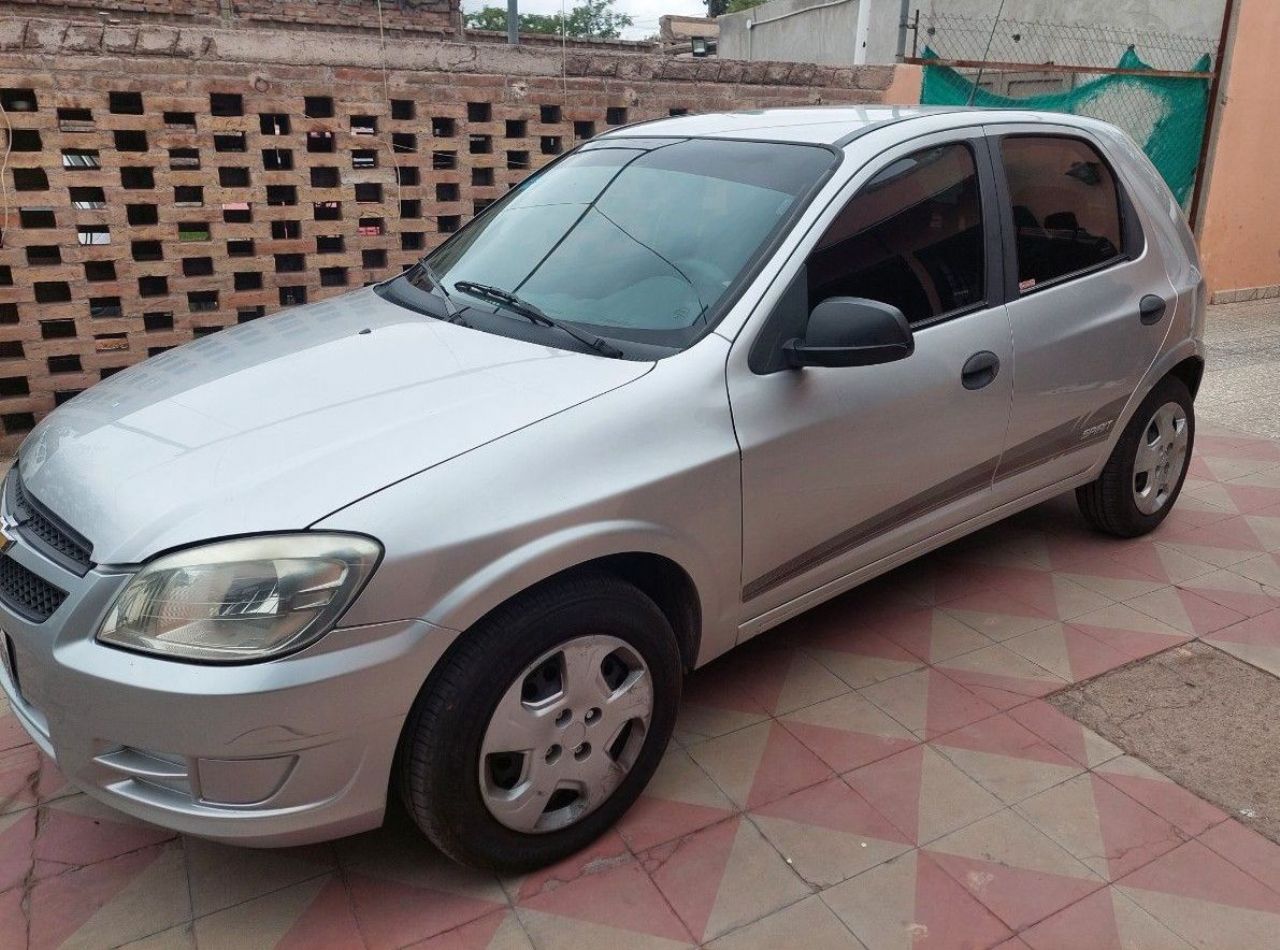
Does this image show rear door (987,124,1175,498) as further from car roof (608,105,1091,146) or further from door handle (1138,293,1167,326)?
car roof (608,105,1091,146)

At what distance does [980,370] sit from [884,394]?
46cm

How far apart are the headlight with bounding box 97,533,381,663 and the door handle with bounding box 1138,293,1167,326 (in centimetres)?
308

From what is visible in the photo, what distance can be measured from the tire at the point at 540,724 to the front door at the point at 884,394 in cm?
46

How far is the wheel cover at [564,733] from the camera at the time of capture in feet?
7.56

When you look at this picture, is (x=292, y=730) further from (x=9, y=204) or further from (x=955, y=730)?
(x=9, y=204)

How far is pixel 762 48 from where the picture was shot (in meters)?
13.4

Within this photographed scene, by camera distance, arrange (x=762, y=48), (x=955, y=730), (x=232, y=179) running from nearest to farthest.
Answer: (x=955, y=730)
(x=232, y=179)
(x=762, y=48)

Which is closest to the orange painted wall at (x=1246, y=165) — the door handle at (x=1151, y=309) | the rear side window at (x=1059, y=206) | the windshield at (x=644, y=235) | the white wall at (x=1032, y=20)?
the white wall at (x=1032, y=20)

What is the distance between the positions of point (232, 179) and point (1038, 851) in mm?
5096

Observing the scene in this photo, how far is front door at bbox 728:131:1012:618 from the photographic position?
2.74 metres

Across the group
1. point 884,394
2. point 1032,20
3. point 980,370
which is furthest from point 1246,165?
point 884,394

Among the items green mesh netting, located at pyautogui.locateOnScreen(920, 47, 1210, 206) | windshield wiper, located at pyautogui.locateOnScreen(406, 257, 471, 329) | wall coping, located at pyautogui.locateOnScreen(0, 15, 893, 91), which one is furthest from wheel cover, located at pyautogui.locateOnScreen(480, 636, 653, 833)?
green mesh netting, located at pyautogui.locateOnScreen(920, 47, 1210, 206)

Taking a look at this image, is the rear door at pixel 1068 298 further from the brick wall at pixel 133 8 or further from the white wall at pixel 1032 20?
the brick wall at pixel 133 8

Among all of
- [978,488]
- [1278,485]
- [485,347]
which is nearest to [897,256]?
[978,488]
